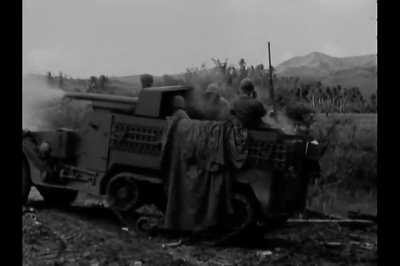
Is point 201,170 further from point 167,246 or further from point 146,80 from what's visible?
point 146,80

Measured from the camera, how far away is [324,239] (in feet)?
30.6

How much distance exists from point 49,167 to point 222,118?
3.07m

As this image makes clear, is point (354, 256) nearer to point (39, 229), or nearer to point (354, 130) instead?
point (39, 229)

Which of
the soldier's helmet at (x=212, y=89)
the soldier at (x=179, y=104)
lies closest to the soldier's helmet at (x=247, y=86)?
the soldier's helmet at (x=212, y=89)

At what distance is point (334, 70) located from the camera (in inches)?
874

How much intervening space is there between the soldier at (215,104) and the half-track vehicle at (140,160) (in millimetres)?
382

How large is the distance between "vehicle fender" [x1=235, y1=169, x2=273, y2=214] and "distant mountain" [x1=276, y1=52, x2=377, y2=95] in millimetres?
10856

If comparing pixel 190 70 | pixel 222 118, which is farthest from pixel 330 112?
pixel 222 118

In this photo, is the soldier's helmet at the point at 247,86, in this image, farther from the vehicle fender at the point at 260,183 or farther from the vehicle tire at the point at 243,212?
the vehicle tire at the point at 243,212

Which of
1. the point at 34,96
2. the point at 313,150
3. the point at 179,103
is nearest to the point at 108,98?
the point at 179,103

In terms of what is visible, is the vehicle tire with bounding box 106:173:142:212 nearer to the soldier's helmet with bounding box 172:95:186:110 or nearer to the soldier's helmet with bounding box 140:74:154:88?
the soldier's helmet with bounding box 172:95:186:110

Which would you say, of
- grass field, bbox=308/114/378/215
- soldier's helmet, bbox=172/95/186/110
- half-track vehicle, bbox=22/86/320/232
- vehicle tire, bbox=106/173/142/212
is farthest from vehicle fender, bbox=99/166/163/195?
grass field, bbox=308/114/378/215

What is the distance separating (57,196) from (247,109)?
4.63m
